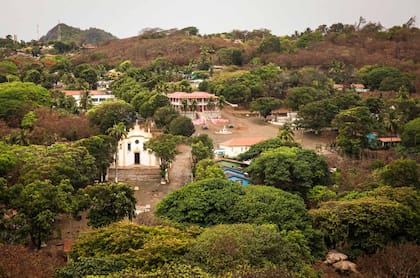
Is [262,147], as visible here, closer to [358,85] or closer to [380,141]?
[380,141]

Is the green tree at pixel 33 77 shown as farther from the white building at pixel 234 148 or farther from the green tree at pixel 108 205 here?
the green tree at pixel 108 205

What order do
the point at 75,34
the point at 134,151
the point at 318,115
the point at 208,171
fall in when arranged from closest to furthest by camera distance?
the point at 208,171 < the point at 134,151 < the point at 318,115 < the point at 75,34

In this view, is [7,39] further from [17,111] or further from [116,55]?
[17,111]

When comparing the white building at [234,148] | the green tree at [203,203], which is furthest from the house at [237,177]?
the green tree at [203,203]

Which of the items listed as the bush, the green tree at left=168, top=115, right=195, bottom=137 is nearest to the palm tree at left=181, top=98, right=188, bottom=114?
the green tree at left=168, top=115, right=195, bottom=137

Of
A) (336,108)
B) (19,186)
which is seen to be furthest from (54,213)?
(336,108)

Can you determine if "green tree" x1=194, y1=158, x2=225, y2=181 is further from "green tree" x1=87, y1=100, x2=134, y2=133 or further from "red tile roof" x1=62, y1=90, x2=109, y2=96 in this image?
"red tile roof" x1=62, y1=90, x2=109, y2=96

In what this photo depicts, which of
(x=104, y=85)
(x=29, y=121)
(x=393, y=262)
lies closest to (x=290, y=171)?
(x=393, y=262)
